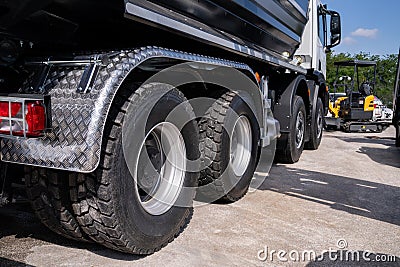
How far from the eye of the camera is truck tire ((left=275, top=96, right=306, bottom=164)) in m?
5.82

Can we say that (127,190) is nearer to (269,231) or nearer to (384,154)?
(269,231)

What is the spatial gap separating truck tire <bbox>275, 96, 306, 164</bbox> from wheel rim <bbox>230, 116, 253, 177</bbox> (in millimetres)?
1822

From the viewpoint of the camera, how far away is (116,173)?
2.15 meters

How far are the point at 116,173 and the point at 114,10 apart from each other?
33.5 inches

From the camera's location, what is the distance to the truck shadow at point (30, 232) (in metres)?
2.52

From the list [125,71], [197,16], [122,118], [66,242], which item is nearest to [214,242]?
[66,242]

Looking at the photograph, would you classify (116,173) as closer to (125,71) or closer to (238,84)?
(125,71)

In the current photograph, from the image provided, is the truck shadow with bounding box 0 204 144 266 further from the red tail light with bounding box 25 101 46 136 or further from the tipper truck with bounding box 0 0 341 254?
the red tail light with bounding box 25 101 46 136

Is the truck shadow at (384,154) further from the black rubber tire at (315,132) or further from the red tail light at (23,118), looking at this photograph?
the red tail light at (23,118)

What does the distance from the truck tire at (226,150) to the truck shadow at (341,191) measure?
0.63m

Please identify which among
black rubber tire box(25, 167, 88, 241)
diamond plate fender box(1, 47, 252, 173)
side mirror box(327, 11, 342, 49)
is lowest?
black rubber tire box(25, 167, 88, 241)

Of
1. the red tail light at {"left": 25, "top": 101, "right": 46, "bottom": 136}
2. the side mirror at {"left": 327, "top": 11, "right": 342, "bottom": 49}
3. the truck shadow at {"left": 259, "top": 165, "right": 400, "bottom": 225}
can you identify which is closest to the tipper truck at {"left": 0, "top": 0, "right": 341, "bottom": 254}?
the red tail light at {"left": 25, "top": 101, "right": 46, "bottom": 136}

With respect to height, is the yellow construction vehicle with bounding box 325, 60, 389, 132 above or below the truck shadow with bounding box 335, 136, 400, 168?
above

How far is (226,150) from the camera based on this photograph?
11.4 ft
